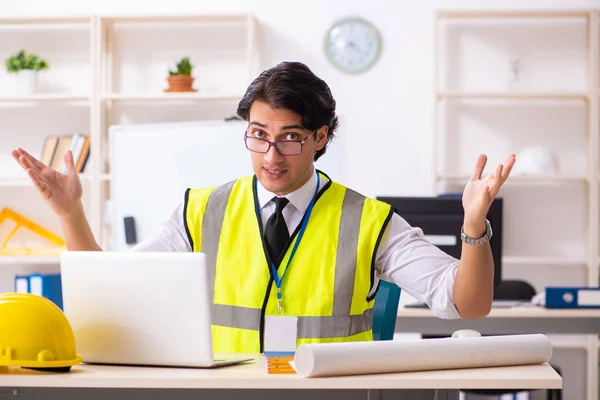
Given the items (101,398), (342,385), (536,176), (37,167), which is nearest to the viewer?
(342,385)

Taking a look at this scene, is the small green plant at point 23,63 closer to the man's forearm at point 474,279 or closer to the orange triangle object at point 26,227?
the orange triangle object at point 26,227

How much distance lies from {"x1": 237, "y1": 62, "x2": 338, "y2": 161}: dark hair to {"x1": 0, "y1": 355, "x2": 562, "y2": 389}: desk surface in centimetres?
79

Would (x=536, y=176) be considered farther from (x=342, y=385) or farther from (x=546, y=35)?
(x=342, y=385)

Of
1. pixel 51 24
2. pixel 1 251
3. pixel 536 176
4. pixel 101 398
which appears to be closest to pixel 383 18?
pixel 536 176

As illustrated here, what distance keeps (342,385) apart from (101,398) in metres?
0.47

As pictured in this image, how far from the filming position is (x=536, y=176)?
4828mm

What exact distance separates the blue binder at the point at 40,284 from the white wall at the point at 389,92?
1.60 m

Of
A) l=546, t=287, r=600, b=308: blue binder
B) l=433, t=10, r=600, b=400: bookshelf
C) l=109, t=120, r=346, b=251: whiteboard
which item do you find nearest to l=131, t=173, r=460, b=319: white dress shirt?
l=546, t=287, r=600, b=308: blue binder

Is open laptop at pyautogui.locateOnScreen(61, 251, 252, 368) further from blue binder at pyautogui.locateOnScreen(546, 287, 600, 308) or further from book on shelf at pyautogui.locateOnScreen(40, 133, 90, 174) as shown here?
book on shelf at pyautogui.locateOnScreen(40, 133, 90, 174)

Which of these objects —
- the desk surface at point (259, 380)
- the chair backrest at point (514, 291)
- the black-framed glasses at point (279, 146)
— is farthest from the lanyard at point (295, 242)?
the chair backrest at point (514, 291)

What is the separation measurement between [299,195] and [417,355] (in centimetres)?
79

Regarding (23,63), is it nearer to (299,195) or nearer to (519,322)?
(519,322)

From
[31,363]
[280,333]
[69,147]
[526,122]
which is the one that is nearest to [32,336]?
[31,363]

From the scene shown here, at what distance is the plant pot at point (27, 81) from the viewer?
5.13 meters
